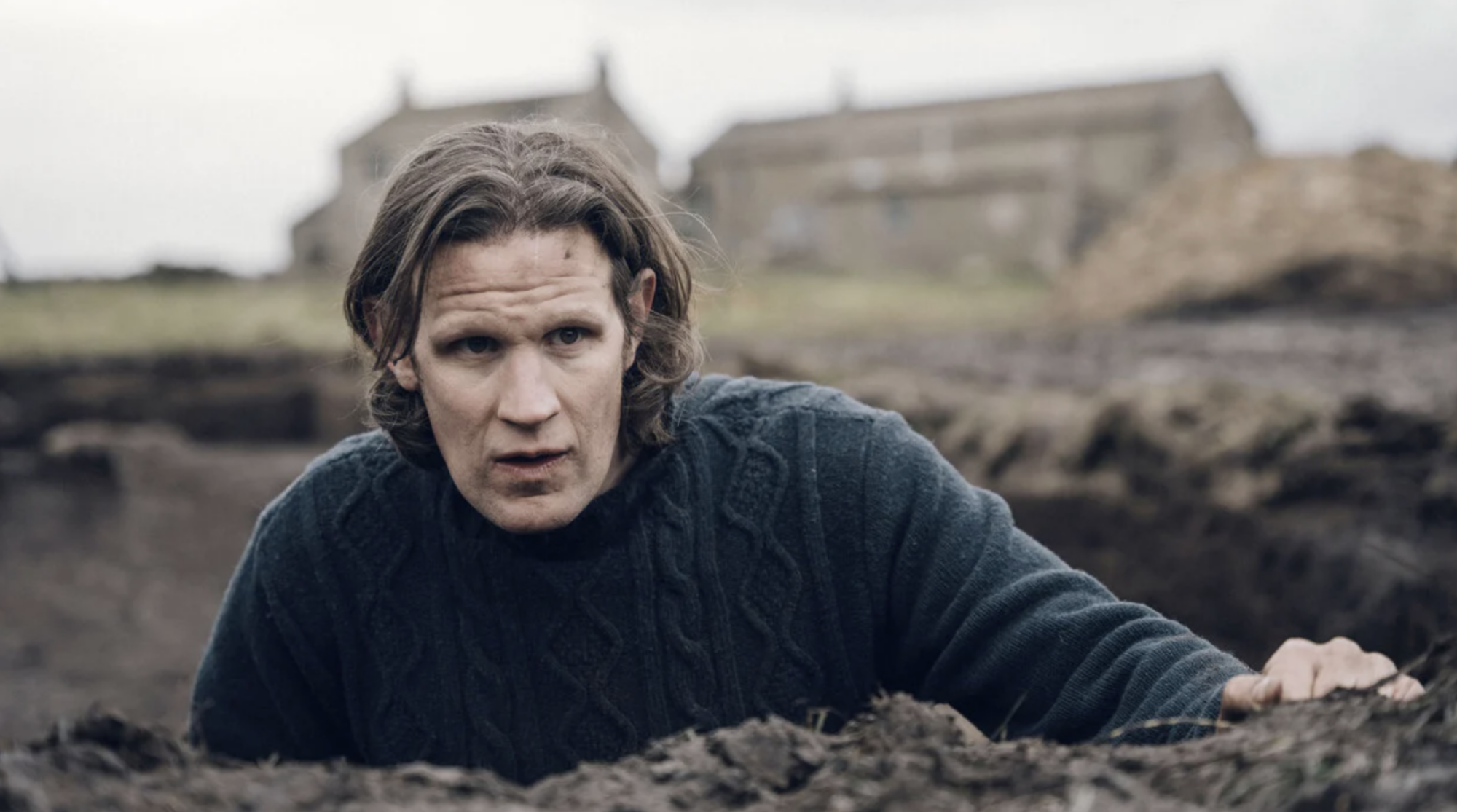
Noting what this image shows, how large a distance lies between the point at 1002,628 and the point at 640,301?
3.95ft

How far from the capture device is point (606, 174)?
3.18 metres

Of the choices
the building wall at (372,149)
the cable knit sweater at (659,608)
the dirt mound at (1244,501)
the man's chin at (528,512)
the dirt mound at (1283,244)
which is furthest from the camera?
the building wall at (372,149)

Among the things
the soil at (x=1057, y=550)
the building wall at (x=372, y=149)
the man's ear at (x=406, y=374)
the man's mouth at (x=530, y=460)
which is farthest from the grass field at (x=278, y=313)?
the man's mouth at (x=530, y=460)

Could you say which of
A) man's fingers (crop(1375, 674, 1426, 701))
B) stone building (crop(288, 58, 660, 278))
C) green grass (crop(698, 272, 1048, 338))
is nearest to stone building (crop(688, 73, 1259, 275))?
stone building (crop(288, 58, 660, 278))

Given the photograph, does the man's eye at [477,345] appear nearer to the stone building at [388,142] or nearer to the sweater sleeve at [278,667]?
the sweater sleeve at [278,667]

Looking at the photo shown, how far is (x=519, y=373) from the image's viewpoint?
2.81 metres

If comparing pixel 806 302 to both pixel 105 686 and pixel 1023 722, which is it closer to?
pixel 105 686

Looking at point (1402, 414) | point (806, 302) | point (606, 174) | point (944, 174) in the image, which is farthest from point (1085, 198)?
point (606, 174)

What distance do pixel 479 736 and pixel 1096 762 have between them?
174cm

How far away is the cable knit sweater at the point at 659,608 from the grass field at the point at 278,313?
9883 millimetres

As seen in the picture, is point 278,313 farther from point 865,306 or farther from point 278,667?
point 278,667

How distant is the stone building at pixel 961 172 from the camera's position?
36.4 m

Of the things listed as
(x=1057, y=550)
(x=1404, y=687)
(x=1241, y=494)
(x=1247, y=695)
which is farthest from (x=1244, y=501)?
(x=1404, y=687)

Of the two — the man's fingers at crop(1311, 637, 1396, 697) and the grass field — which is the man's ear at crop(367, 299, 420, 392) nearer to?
the man's fingers at crop(1311, 637, 1396, 697)
